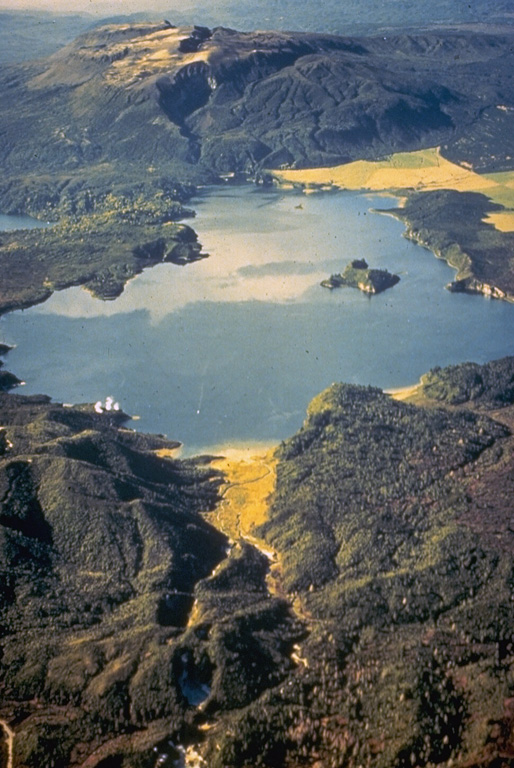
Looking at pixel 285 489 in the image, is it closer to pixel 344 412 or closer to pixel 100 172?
pixel 344 412

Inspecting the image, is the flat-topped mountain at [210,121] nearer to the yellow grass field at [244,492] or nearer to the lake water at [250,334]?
the lake water at [250,334]

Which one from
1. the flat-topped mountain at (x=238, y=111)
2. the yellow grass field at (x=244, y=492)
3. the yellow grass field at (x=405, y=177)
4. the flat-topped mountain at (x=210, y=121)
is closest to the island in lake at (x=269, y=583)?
the yellow grass field at (x=244, y=492)

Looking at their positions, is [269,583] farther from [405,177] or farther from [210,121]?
[210,121]

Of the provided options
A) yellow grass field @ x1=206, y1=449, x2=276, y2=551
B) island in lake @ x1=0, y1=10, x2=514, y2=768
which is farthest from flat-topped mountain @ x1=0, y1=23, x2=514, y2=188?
yellow grass field @ x1=206, y1=449, x2=276, y2=551

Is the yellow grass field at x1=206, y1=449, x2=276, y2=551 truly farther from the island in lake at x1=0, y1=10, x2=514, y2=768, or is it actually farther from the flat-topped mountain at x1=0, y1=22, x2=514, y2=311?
the flat-topped mountain at x1=0, y1=22, x2=514, y2=311

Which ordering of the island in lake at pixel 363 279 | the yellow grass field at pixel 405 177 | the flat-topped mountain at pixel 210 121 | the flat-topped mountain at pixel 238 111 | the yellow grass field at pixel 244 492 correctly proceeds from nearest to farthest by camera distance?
1. the yellow grass field at pixel 244 492
2. the island in lake at pixel 363 279
3. the yellow grass field at pixel 405 177
4. the flat-topped mountain at pixel 210 121
5. the flat-topped mountain at pixel 238 111

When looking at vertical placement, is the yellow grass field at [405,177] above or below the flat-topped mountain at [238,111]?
below

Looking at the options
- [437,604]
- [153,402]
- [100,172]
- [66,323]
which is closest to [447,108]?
[100,172]
